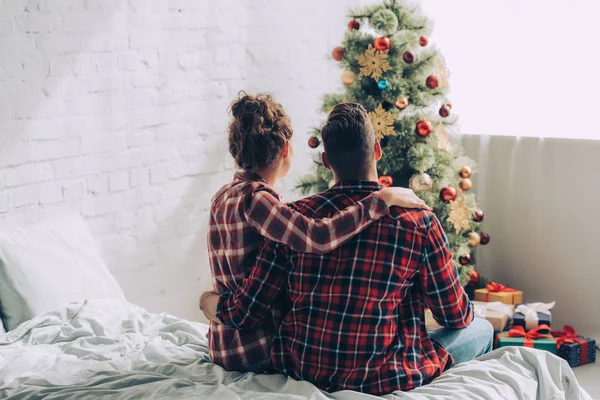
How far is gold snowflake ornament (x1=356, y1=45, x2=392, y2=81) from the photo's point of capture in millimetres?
3326

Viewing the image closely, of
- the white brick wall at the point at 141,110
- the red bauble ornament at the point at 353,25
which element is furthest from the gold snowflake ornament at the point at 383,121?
the white brick wall at the point at 141,110

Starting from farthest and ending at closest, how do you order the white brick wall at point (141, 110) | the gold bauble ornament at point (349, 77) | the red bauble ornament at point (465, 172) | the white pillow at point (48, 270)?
the red bauble ornament at point (465, 172), the gold bauble ornament at point (349, 77), the white brick wall at point (141, 110), the white pillow at point (48, 270)

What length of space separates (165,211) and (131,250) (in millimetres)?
253

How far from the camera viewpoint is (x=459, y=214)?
347cm

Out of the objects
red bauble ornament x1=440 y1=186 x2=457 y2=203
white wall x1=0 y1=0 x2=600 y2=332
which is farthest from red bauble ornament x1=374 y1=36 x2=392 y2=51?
white wall x1=0 y1=0 x2=600 y2=332

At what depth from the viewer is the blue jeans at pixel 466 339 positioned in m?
2.03

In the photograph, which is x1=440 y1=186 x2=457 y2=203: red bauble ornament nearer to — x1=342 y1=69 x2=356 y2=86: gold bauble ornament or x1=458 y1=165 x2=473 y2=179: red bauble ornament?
x1=458 y1=165 x2=473 y2=179: red bauble ornament

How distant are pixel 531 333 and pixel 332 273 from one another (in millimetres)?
1852

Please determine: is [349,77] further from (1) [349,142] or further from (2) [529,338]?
(1) [349,142]

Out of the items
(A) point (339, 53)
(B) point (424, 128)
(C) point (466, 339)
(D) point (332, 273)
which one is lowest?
(C) point (466, 339)

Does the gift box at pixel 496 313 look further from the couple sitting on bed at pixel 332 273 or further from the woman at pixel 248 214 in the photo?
the woman at pixel 248 214

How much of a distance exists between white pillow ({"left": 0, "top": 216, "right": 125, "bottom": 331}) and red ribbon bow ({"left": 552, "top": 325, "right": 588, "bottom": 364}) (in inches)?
73.7

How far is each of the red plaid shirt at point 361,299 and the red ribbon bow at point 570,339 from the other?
5.41 feet

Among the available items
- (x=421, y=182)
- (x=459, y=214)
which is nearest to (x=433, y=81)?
(x=421, y=182)
